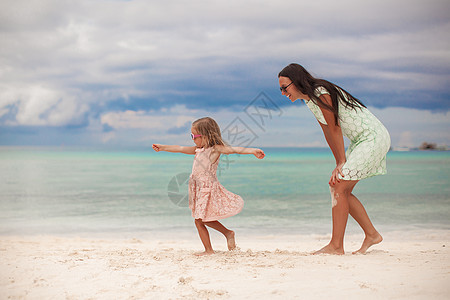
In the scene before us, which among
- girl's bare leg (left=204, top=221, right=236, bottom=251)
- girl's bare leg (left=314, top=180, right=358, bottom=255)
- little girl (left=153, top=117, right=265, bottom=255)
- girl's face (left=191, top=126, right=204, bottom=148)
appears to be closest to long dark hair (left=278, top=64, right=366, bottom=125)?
girl's bare leg (left=314, top=180, right=358, bottom=255)

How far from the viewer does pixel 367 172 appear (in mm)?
3354

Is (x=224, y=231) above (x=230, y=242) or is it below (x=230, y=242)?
above

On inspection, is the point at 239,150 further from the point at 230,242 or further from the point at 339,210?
the point at 339,210

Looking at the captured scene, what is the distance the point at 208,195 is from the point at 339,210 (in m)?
1.15

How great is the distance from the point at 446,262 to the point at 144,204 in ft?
23.8

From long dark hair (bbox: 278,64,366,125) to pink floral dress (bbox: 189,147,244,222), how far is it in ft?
3.26

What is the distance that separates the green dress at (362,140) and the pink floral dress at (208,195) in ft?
3.42

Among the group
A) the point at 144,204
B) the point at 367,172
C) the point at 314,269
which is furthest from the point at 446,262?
the point at 144,204

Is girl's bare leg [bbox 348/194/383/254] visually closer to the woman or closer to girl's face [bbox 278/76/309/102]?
the woman

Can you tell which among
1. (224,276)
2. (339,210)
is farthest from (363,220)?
(224,276)

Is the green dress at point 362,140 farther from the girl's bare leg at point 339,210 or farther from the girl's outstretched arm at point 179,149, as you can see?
the girl's outstretched arm at point 179,149

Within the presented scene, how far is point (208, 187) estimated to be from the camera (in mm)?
3678

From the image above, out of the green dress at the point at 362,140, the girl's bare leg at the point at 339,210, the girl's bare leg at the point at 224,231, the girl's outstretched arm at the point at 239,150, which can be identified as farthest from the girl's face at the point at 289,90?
the girl's bare leg at the point at 224,231

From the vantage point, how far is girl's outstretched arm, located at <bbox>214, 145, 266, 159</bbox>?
3.44 m
